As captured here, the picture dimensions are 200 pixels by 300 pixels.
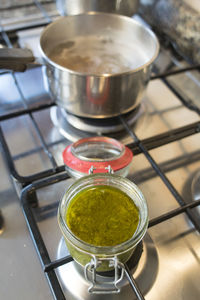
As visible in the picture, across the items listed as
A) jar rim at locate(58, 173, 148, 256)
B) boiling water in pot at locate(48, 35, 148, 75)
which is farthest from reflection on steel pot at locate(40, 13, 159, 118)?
jar rim at locate(58, 173, 148, 256)

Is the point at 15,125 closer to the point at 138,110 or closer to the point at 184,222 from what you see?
the point at 138,110

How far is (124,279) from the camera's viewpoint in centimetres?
39

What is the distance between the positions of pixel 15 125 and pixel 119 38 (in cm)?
28

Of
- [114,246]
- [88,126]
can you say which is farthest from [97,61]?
[114,246]

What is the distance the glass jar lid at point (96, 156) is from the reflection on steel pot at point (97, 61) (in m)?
0.06

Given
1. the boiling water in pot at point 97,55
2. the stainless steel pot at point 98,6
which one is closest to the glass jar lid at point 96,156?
the boiling water in pot at point 97,55

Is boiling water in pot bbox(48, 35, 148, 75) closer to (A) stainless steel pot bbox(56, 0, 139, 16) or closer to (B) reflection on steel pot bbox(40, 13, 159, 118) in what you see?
(B) reflection on steel pot bbox(40, 13, 159, 118)

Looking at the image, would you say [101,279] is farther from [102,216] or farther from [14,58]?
[14,58]

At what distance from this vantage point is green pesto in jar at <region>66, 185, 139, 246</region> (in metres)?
0.35

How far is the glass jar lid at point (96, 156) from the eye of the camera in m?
0.43

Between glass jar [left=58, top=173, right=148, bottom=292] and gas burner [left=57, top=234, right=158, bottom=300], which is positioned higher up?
glass jar [left=58, top=173, right=148, bottom=292]

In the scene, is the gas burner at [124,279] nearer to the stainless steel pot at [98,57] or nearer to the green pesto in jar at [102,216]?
the green pesto in jar at [102,216]

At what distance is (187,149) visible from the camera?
22.2 inches

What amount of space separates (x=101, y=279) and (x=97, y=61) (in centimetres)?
39
